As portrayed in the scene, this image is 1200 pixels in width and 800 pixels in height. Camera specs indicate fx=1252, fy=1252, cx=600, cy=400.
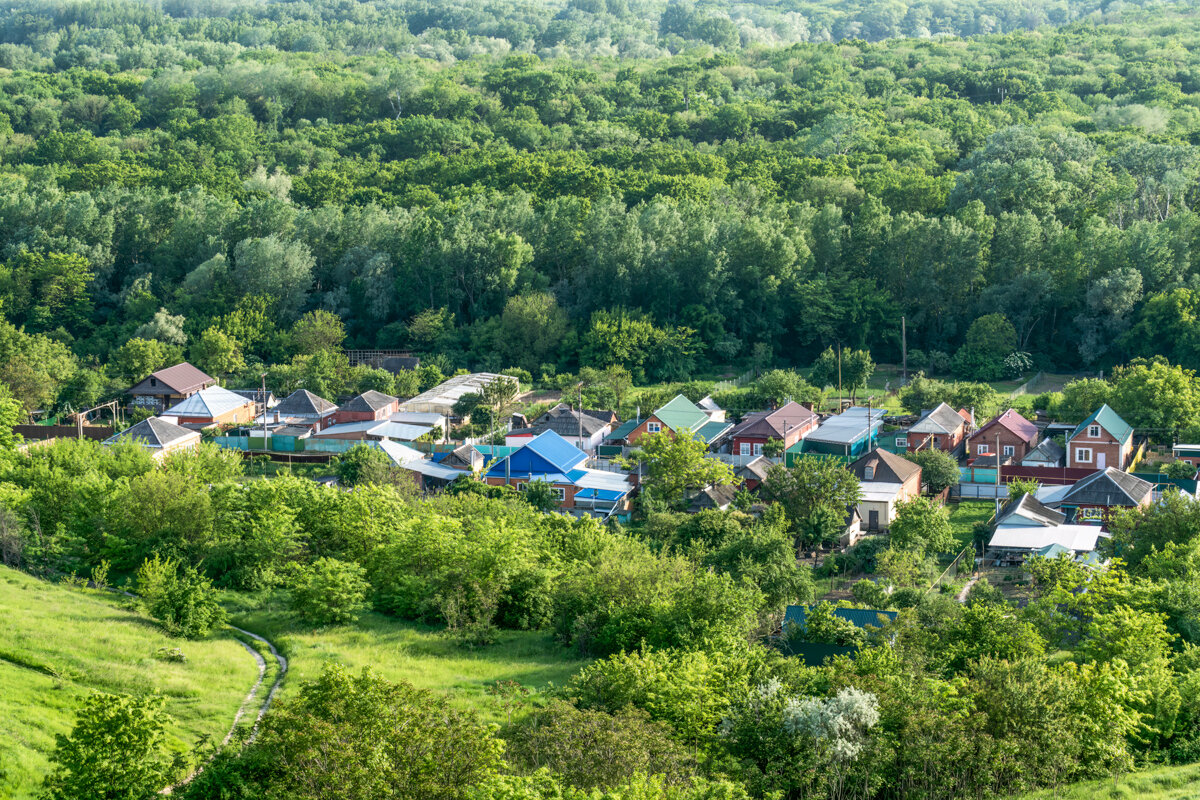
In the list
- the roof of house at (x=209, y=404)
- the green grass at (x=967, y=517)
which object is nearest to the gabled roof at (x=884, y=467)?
the green grass at (x=967, y=517)

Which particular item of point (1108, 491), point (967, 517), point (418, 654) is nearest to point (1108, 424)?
point (1108, 491)

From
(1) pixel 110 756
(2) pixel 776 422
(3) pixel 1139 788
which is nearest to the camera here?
(1) pixel 110 756

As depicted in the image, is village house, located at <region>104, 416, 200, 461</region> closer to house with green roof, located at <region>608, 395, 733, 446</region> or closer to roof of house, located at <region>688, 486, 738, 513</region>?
house with green roof, located at <region>608, 395, 733, 446</region>

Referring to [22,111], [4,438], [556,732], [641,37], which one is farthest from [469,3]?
[556,732]

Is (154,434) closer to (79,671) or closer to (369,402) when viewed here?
(369,402)

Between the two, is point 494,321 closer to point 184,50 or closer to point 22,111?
point 22,111

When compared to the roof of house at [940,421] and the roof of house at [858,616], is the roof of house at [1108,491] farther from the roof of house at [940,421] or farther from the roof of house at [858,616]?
the roof of house at [858,616]
